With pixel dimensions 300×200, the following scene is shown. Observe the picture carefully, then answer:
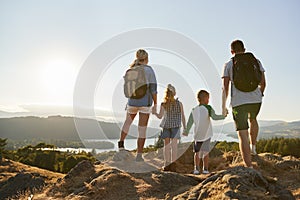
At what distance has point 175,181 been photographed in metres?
6.29

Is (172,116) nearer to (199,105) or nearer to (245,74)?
(199,105)

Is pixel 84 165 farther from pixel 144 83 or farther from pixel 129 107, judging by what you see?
pixel 144 83

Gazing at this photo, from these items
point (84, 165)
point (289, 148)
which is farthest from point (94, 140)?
point (289, 148)

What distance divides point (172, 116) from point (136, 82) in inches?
49.7

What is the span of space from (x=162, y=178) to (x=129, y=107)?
2167mm

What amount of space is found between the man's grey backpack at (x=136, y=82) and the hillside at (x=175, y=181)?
1.63m

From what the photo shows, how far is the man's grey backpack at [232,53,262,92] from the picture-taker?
6.27 metres

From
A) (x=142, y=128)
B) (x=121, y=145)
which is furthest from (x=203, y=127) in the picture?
(x=121, y=145)

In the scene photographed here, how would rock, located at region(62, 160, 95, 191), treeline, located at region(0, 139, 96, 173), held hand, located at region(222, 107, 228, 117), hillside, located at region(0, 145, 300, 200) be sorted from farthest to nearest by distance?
treeline, located at region(0, 139, 96, 173) < rock, located at region(62, 160, 95, 191) < held hand, located at region(222, 107, 228, 117) < hillside, located at region(0, 145, 300, 200)

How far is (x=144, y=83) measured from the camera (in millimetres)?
7816

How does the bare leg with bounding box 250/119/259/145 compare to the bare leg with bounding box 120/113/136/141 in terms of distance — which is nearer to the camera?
the bare leg with bounding box 250/119/259/145

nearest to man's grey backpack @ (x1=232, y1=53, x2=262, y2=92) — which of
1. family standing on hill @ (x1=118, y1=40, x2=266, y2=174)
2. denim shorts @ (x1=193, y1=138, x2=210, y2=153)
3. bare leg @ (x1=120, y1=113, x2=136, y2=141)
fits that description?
family standing on hill @ (x1=118, y1=40, x2=266, y2=174)

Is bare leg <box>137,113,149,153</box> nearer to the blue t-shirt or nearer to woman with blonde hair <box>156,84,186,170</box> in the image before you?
the blue t-shirt

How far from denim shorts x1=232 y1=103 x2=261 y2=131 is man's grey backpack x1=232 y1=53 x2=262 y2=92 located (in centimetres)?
33
